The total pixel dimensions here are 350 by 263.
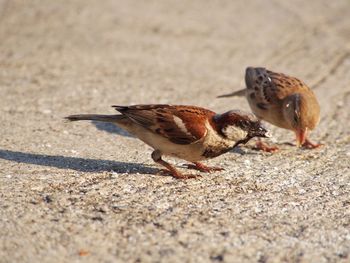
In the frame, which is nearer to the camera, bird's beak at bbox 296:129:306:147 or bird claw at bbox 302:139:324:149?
bird's beak at bbox 296:129:306:147

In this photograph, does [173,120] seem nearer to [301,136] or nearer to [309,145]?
[301,136]

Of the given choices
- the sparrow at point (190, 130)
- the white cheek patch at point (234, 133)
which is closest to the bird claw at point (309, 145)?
the sparrow at point (190, 130)

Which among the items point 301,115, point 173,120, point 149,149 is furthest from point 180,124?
point 301,115

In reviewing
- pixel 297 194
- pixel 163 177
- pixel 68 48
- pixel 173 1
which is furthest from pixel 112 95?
pixel 173 1

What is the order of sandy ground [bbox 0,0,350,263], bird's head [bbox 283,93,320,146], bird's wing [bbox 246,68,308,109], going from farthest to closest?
bird's wing [bbox 246,68,308,109] → bird's head [bbox 283,93,320,146] → sandy ground [bbox 0,0,350,263]

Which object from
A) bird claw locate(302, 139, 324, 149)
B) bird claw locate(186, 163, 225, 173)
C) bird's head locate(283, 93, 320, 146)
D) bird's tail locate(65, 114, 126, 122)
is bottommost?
bird claw locate(302, 139, 324, 149)

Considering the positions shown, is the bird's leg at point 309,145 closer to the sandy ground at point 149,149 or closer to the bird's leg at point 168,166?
the sandy ground at point 149,149

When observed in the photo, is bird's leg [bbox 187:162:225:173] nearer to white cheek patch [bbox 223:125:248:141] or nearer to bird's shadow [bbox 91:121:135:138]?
white cheek patch [bbox 223:125:248:141]

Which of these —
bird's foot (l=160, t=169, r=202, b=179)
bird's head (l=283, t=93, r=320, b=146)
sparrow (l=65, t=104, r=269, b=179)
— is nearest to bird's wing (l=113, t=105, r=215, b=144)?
sparrow (l=65, t=104, r=269, b=179)
